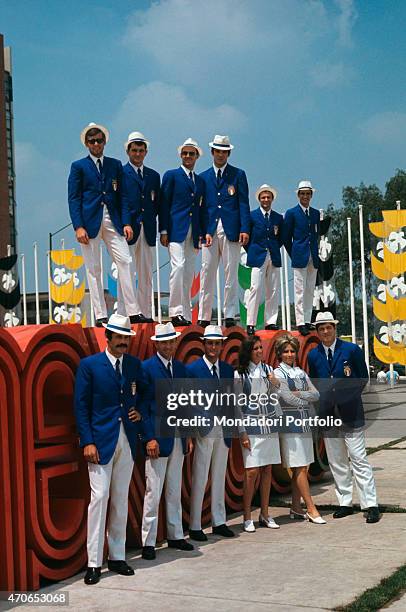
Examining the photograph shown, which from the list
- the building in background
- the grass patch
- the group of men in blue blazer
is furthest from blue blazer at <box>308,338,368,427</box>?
the building in background

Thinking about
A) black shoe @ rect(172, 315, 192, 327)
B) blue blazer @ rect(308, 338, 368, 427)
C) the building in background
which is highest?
the building in background

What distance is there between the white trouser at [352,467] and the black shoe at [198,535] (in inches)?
59.5

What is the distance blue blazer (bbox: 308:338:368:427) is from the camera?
8.09 m

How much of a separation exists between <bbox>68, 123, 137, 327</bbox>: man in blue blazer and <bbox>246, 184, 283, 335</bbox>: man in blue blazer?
2230mm

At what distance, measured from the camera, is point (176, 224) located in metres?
8.98

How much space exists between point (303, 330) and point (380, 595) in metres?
5.48

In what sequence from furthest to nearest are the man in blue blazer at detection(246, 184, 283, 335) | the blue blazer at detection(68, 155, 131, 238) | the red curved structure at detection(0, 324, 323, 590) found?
1. the man in blue blazer at detection(246, 184, 283, 335)
2. the blue blazer at detection(68, 155, 131, 238)
3. the red curved structure at detection(0, 324, 323, 590)

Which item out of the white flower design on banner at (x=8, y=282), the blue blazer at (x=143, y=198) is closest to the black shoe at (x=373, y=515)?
the blue blazer at (x=143, y=198)

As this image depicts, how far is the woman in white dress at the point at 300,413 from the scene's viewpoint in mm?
7922

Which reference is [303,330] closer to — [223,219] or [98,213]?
[223,219]

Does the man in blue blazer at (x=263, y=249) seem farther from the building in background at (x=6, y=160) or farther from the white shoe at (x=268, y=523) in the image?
the building in background at (x=6, y=160)

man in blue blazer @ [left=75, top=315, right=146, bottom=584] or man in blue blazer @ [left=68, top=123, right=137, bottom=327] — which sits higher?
man in blue blazer @ [left=68, top=123, right=137, bottom=327]

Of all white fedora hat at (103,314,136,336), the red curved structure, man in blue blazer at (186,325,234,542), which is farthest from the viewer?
man in blue blazer at (186,325,234,542)

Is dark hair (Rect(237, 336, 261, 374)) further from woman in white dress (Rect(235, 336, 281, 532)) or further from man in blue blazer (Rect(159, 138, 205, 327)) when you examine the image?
man in blue blazer (Rect(159, 138, 205, 327))
